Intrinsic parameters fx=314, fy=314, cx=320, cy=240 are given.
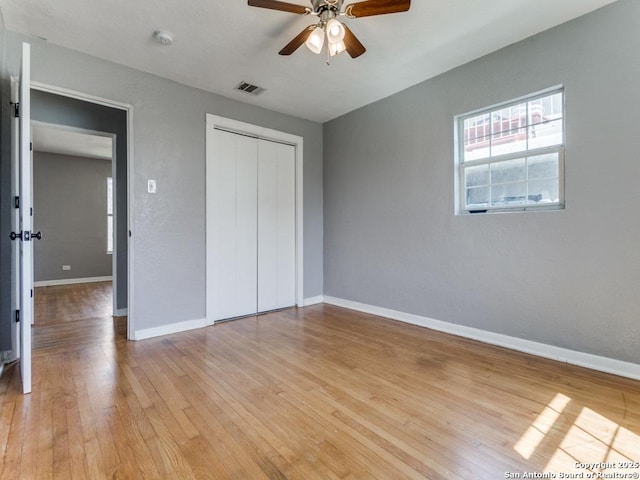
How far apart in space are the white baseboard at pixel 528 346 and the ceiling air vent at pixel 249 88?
2.97 meters

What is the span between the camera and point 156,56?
286 cm

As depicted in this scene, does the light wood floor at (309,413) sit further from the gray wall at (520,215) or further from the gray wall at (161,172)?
the gray wall at (161,172)

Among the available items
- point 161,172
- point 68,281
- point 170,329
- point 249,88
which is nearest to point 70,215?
point 68,281

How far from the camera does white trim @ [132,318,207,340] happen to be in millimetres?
3100

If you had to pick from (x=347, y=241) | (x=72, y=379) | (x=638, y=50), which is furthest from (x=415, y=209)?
(x=72, y=379)

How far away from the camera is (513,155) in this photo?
9.30 ft

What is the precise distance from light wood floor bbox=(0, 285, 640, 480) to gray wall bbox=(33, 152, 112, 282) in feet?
14.6

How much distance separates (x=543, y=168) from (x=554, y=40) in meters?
1.01

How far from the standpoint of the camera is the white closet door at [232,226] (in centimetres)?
367

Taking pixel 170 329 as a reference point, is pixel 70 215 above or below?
above

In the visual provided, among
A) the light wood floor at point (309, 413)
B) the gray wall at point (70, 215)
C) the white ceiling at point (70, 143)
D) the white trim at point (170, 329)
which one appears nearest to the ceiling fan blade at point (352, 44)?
the light wood floor at point (309, 413)

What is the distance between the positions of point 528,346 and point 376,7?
2.88 metres

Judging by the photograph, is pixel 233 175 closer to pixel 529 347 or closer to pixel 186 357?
pixel 186 357

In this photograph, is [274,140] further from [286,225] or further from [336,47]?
[336,47]
